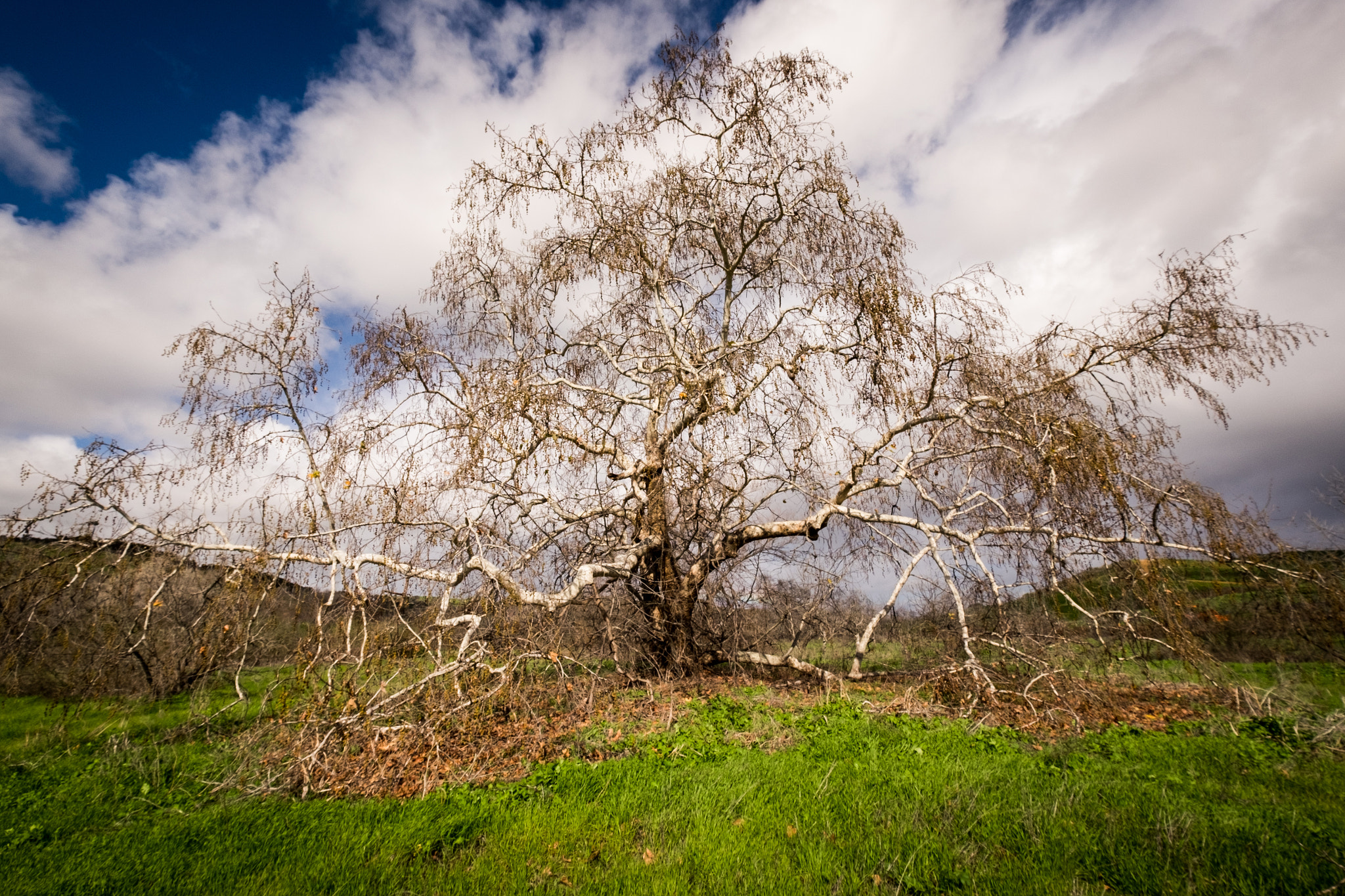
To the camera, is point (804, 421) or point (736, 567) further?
point (736, 567)

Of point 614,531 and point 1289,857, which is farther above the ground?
point 614,531

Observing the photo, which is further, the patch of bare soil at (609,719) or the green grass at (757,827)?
the patch of bare soil at (609,719)

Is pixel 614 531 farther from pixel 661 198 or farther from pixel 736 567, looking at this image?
pixel 661 198

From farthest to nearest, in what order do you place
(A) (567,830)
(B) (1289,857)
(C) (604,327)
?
(C) (604,327) < (A) (567,830) < (B) (1289,857)

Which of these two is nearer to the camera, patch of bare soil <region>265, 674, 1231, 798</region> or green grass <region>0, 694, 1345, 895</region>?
green grass <region>0, 694, 1345, 895</region>

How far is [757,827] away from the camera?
3.57 metres

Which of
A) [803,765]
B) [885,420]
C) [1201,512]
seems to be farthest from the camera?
[885,420]

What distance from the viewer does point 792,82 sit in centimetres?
820

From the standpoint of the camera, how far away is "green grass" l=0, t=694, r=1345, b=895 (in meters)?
2.93

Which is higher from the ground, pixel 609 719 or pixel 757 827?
pixel 609 719

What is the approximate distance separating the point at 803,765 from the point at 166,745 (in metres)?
7.23

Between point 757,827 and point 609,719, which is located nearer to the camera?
point 757,827

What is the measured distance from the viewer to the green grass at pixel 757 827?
9.61ft

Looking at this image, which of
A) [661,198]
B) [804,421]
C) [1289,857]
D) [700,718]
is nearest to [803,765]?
[700,718]
